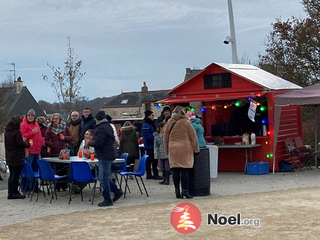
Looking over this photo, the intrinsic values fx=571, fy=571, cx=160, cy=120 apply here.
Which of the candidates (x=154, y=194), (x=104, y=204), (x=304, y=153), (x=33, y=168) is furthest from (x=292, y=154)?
(x=104, y=204)

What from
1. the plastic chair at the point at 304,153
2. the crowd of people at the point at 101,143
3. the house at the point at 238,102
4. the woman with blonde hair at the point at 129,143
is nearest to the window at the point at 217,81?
the house at the point at 238,102

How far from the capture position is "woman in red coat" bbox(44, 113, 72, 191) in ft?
40.0

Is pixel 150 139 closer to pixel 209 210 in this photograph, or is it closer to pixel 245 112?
pixel 245 112

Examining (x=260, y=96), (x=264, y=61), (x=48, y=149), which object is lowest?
(x=48, y=149)

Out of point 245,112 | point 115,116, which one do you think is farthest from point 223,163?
point 115,116

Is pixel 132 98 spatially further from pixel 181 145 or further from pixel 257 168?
pixel 181 145

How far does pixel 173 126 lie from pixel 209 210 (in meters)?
2.08

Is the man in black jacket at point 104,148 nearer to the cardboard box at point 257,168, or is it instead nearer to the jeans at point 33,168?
the jeans at point 33,168

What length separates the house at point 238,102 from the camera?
1553 cm

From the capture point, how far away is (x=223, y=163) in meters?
16.5

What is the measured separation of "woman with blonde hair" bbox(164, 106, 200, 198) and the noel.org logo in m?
0.76

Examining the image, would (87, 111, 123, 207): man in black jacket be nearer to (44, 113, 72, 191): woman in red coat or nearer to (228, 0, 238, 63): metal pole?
(44, 113, 72, 191): woman in red coat

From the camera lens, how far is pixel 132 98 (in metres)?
66.2

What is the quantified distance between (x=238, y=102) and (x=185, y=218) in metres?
7.85
